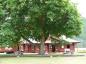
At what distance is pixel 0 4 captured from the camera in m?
59.2

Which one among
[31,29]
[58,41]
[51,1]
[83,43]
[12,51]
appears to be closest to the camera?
[51,1]

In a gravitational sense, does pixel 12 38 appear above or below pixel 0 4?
below

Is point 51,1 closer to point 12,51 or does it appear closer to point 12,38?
point 12,38

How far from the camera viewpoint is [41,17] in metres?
60.1

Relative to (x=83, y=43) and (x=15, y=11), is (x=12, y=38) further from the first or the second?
(x=83, y=43)

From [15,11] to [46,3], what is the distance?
4.97 metres

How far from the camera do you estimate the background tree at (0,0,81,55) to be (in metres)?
58.0

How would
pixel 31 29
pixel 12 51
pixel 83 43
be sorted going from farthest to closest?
pixel 83 43, pixel 12 51, pixel 31 29

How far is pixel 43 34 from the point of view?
205ft

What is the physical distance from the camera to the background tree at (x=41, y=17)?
190ft

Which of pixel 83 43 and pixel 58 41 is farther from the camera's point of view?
pixel 83 43

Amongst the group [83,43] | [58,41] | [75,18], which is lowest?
[83,43]

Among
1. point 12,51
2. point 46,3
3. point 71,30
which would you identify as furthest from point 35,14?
point 12,51

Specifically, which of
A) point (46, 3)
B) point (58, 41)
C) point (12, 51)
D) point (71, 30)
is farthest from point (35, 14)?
point (12, 51)
